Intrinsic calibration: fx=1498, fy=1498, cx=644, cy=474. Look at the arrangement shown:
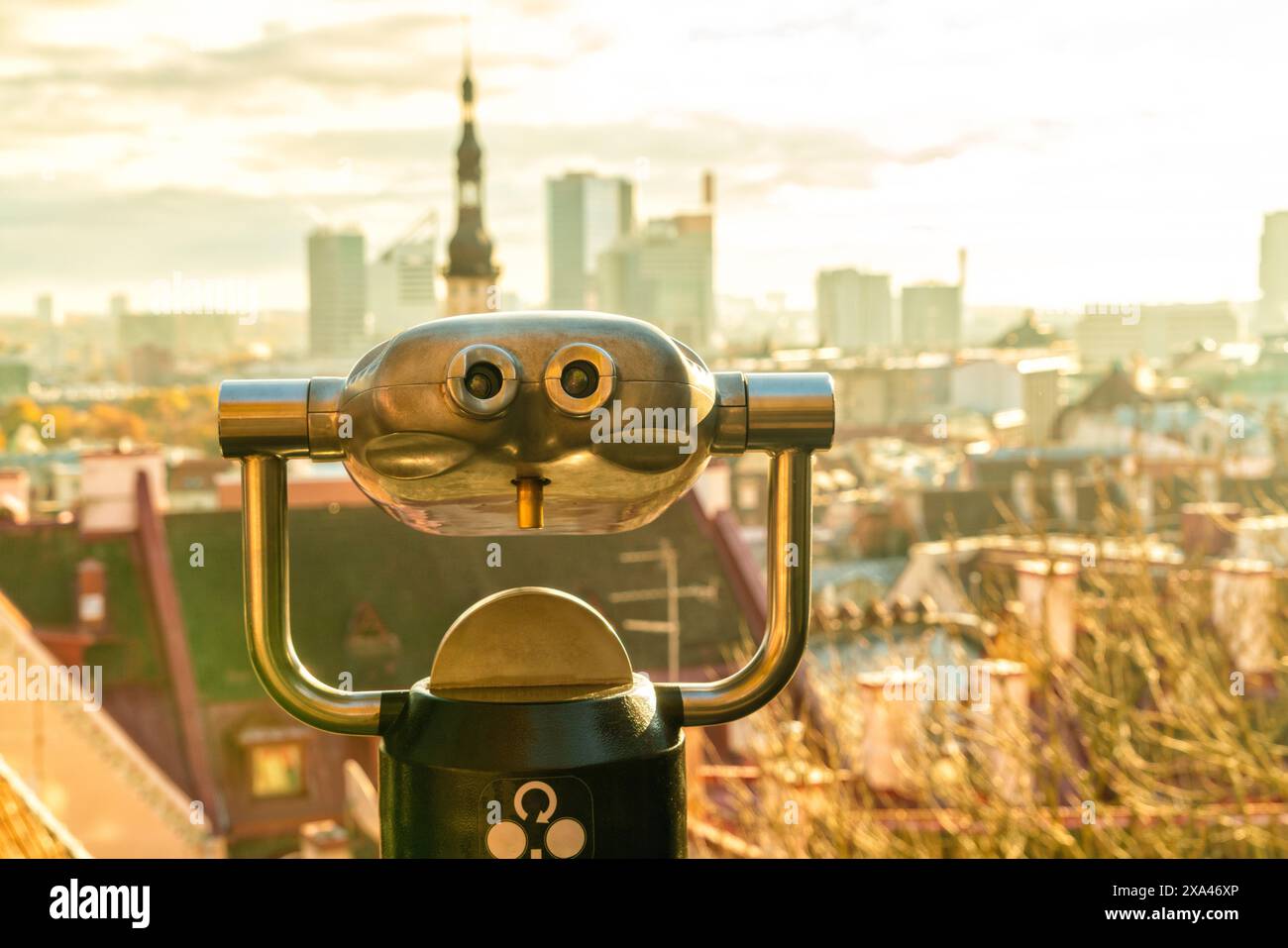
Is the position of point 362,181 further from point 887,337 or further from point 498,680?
point 498,680

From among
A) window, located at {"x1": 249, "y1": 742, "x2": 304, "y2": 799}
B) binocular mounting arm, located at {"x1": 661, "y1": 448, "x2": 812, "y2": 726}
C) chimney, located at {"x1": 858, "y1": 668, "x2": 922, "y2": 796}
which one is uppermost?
binocular mounting arm, located at {"x1": 661, "y1": 448, "x2": 812, "y2": 726}

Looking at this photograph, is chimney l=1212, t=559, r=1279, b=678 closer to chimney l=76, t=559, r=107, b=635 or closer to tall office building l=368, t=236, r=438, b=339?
chimney l=76, t=559, r=107, b=635

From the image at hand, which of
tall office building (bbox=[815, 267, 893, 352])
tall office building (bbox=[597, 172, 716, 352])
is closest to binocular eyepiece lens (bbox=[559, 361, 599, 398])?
tall office building (bbox=[597, 172, 716, 352])

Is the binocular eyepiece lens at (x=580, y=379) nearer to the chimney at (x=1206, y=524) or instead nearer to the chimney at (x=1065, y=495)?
the chimney at (x=1206, y=524)

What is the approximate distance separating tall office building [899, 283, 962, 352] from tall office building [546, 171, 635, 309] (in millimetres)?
2988

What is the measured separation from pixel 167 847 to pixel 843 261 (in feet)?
34.2

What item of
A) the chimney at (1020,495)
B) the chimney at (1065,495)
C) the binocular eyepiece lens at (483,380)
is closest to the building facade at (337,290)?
the chimney at (1020,495)

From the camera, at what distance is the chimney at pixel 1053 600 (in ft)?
22.5

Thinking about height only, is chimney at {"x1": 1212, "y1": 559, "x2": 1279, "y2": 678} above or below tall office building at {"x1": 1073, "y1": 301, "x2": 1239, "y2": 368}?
below

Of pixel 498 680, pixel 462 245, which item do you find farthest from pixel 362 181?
pixel 498 680

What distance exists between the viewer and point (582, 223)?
15.3 metres

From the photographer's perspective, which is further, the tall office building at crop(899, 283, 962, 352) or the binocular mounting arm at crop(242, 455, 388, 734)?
the tall office building at crop(899, 283, 962, 352)

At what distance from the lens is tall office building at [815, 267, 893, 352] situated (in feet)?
48.7
